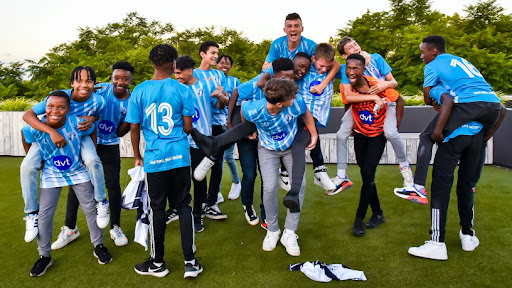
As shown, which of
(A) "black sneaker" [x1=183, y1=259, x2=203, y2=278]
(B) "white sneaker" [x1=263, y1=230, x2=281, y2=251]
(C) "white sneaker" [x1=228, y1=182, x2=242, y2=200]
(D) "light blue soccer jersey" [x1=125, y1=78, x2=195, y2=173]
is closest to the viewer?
(D) "light blue soccer jersey" [x1=125, y1=78, x2=195, y2=173]

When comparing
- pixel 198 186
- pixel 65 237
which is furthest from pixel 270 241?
pixel 65 237

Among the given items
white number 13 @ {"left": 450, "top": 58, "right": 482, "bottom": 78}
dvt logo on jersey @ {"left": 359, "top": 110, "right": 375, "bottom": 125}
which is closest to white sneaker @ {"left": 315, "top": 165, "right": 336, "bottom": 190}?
dvt logo on jersey @ {"left": 359, "top": 110, "right": 375, "bottom": 125}

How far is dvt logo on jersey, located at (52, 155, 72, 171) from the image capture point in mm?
3029

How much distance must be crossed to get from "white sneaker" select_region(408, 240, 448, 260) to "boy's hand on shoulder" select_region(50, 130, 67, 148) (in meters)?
2.87

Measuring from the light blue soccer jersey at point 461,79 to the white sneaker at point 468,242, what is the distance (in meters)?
1.16

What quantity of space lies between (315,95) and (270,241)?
1402 millimetres

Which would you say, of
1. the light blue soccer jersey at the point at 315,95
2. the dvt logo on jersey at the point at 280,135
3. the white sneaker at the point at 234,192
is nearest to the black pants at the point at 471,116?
the light blue soccer jersey at the point at 315,95

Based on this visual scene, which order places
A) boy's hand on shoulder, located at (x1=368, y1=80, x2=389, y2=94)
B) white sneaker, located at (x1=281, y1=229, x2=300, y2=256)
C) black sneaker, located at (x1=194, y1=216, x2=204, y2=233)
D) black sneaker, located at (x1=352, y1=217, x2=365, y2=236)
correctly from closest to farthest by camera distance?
white sneaker, located at (x1=281, y1=229, x2=300, y2=256) → boy's hand on shoulder, located at (x1=368, y1=80, x2=389, y2=94) → black sneaker, located at (x1=352, y1=217, x2=365, y2=236) → black sneaker, located at (x1=194, y1=216, x2=204, y2=233)

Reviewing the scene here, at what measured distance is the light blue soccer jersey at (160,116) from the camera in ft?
9.20

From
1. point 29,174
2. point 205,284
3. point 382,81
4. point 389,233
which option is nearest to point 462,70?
point 382,81

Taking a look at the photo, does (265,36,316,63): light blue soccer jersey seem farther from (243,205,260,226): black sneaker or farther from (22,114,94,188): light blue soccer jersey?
(22,114,94,188): light blue soccer jersey

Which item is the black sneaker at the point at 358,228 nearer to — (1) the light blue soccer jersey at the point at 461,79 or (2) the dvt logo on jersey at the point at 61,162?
(1) the light blue soccer jersey at the point at 461,79

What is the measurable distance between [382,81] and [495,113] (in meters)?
0.95

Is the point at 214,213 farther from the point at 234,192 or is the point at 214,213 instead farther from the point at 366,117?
the point at 366,117
